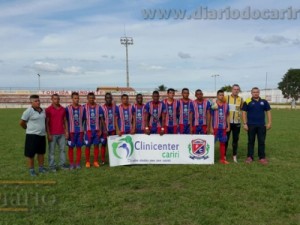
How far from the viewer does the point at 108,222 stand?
4953 mm

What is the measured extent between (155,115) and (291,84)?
8531 centimetres

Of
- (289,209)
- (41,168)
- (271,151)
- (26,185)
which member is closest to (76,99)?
(41,168)

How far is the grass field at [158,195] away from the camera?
16.8ft

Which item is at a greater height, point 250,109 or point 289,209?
point 250,109

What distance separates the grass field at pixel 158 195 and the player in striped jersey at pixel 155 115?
41.1 inches

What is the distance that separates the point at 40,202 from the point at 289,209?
4087 mm

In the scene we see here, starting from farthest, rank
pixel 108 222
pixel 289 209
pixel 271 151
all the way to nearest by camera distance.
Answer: pixel 271 151 < pixel 289 209 < pixel 108 222

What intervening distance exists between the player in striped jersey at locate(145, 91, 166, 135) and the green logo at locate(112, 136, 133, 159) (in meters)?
0.54

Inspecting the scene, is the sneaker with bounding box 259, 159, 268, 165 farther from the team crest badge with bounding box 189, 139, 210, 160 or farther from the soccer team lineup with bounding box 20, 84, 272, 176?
the team crest badge with bounding box 189, 139, 210, 160

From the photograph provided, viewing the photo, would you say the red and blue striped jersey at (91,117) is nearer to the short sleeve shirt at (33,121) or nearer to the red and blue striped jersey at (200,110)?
the short sleeve shirt at (33,121)

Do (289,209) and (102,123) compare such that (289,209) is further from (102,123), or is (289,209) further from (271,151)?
(271,151)

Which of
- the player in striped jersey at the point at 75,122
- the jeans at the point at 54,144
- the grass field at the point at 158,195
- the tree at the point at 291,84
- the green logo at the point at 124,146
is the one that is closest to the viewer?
the grass field at the point at 158,195

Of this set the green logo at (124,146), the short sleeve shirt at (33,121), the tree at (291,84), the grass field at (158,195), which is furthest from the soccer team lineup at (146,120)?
the tree at (291,84)

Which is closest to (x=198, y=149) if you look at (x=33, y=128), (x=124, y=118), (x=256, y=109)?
(x=256, y=109)
